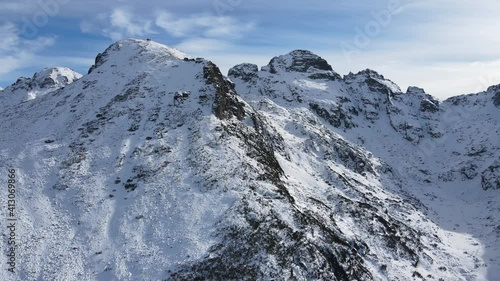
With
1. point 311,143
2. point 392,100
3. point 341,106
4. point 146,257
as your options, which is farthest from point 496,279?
point 392,100

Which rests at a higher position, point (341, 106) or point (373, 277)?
point (341, 106)

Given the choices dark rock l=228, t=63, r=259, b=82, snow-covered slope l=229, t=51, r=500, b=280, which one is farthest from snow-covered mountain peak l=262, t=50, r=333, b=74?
dark rock l=228, t=63, r=259, b=82

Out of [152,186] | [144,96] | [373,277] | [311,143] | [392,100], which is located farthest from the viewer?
[392,100]

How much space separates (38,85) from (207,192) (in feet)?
503

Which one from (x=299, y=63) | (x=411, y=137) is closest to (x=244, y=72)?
(x=299, y=63)

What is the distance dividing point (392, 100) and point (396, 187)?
53654 millimetres

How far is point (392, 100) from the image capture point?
408 feet

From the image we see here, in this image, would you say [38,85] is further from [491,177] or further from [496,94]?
[496,94]

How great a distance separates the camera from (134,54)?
8006cm

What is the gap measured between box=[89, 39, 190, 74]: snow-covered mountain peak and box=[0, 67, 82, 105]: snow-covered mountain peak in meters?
86.1

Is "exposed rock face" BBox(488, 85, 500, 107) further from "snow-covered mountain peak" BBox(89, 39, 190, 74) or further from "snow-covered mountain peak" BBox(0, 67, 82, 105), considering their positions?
"snow-covered mountain peak" BBox(0, 67, 82, 105)

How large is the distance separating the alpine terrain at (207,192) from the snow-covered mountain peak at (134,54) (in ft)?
1.73

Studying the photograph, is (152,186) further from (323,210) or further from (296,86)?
(296,86)

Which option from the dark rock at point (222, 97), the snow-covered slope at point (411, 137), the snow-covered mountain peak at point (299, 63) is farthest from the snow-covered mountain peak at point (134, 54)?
the snow-covered mountain peak at point (299, 63)
